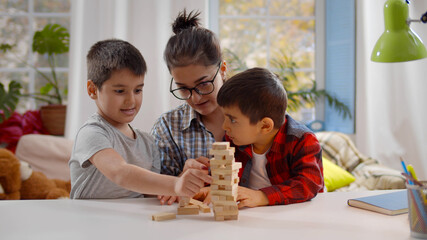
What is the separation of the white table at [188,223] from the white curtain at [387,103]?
242 cm

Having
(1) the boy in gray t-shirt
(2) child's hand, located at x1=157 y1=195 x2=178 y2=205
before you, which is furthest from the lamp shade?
(2) child's hand, located at x1=157 y1=195 x2=178 y2=205

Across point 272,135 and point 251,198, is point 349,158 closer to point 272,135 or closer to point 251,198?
point 272,135

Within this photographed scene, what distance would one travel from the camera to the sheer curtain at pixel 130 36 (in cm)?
313

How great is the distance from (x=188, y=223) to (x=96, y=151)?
41 centimetres

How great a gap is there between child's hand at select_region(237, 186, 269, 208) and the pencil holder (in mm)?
428

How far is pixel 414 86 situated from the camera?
3414 millimetres

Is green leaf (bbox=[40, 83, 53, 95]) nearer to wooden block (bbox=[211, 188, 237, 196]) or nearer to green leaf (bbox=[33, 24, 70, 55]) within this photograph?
green leaf (bbox=[33, 24, 70, 55])

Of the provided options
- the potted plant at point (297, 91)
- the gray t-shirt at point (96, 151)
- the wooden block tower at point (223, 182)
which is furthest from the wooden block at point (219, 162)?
the potted plant at point (297, 91)

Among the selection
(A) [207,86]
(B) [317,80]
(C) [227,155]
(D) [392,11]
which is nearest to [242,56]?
(B) [317,80]

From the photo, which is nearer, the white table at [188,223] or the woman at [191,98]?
the white table at [188,223]

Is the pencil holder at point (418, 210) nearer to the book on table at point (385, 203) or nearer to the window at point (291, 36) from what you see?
the book on table at point (385, 203)

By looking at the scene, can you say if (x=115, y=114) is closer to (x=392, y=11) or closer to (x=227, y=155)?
(x=227, y=155)

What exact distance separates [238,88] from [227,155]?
0.33 metres

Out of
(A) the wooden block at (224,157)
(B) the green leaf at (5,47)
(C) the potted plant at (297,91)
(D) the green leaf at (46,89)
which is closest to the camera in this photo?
(A) the wooden block at (224,157)
